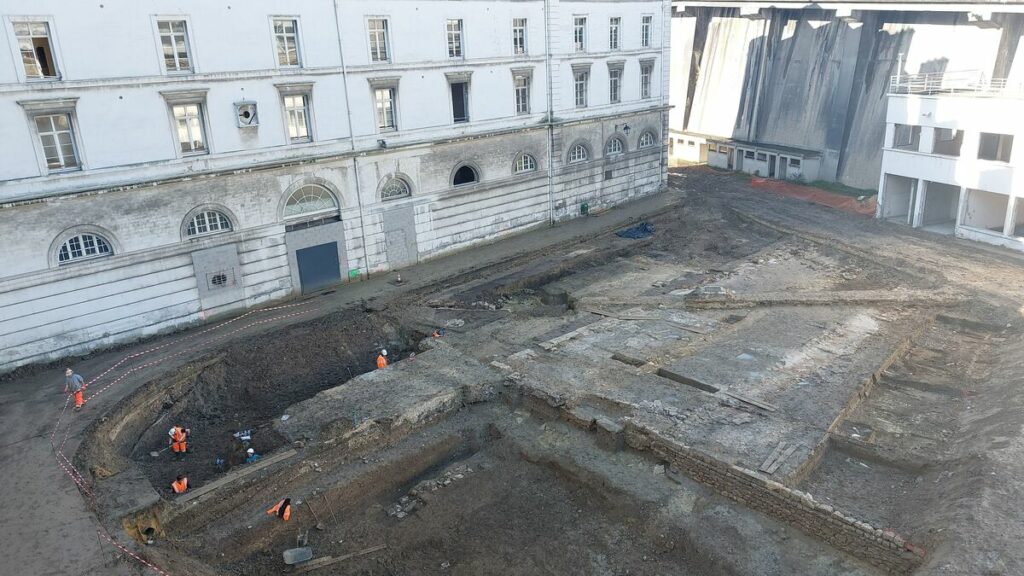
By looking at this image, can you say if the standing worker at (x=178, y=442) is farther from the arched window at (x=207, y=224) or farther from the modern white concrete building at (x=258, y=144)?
the arched window at (x=207, y=224)

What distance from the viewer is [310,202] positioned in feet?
89.4

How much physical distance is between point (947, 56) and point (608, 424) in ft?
112

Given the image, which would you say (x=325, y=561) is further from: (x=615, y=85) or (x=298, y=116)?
(x=615, y=85)

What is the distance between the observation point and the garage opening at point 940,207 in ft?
114

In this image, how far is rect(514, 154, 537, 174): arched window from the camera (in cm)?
3428

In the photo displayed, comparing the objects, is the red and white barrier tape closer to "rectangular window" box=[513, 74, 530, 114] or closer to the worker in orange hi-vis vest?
the worker in orange hi-vis vest

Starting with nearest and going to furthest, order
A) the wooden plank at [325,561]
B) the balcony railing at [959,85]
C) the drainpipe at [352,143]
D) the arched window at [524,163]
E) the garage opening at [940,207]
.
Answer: the wooden plank at [325,561], the drainpipe at [352,143], the balcony railing at [959,85], the arched window at [524,163], the garage opening at [940,207]

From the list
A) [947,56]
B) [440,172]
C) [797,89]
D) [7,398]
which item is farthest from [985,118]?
[7,398]

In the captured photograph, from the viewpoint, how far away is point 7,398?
2020cm

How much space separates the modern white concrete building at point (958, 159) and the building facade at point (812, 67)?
2.69 m

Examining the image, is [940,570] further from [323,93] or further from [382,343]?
[323,93]

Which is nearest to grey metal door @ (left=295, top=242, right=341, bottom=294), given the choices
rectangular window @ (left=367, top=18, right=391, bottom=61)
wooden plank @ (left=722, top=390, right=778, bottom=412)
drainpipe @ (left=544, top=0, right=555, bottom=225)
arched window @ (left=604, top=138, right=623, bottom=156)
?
rectangular window @ (left=367, top=18, right=391, bottom=61)

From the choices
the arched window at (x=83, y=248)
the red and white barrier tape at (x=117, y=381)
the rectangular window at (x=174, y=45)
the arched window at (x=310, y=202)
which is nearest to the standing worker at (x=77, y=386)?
the red and white barrier tape at (x=117, y=381)

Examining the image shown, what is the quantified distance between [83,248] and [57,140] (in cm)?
341
